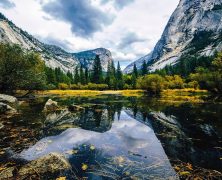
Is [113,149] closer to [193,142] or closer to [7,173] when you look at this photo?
[193,142]

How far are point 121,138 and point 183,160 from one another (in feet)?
16.9

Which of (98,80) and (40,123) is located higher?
(98,80)

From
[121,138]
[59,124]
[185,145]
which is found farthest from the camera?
[59,124]

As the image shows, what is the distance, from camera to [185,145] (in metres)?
12.5

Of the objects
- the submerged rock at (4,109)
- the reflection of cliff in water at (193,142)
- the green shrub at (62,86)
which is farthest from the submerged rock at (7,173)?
the green shrub at (62,86)

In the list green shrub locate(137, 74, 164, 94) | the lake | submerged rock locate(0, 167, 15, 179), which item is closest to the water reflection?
the lake

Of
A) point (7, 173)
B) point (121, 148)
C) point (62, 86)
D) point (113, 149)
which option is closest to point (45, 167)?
point (7, 173)

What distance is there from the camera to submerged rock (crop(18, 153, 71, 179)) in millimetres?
8207

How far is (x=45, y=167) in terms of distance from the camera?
8.55 metres

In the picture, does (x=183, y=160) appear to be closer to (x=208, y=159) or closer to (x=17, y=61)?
(x=208, y=159)

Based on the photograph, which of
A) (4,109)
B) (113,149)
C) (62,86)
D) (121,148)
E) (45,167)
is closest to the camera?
(45,167)

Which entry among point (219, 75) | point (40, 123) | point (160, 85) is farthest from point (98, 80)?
point (40, 123)

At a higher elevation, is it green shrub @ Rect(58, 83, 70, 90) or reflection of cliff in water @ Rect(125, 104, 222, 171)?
green shrub @ Rect(58, 83, 70, 90)

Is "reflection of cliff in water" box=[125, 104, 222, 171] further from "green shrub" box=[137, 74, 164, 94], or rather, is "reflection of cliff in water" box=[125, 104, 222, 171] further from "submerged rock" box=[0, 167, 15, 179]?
"green shrub" box=[137, 74, 164, 94]
